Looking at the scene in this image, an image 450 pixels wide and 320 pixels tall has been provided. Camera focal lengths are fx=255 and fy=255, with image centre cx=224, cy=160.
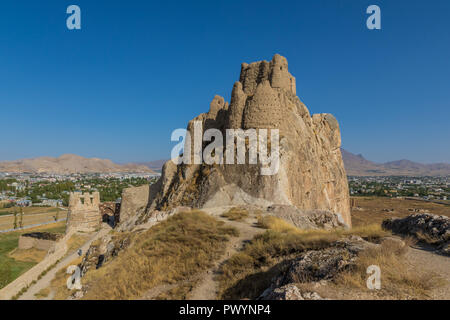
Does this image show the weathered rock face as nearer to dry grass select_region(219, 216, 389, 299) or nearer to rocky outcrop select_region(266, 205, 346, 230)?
rocky outcrop select_region(266, 205, 346, 230)

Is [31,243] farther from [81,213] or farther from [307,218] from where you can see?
[307,218]

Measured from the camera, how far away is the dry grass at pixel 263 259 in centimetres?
668

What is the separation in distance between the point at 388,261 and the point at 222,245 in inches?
216

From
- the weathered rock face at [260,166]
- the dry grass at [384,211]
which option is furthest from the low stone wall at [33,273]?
the dry grass at [384,211]

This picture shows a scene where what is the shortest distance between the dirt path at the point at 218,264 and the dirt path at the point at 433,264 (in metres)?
4.82

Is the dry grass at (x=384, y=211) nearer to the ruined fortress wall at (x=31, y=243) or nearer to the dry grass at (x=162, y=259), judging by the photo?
the dry grass at (x=162, y=259)

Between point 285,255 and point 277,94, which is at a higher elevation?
point 277,94

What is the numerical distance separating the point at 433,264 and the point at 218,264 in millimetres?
5722

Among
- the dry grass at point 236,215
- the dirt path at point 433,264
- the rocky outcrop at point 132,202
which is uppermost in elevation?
the dirt path at point 433,264

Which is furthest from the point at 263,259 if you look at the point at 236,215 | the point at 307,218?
the point at 307,218
